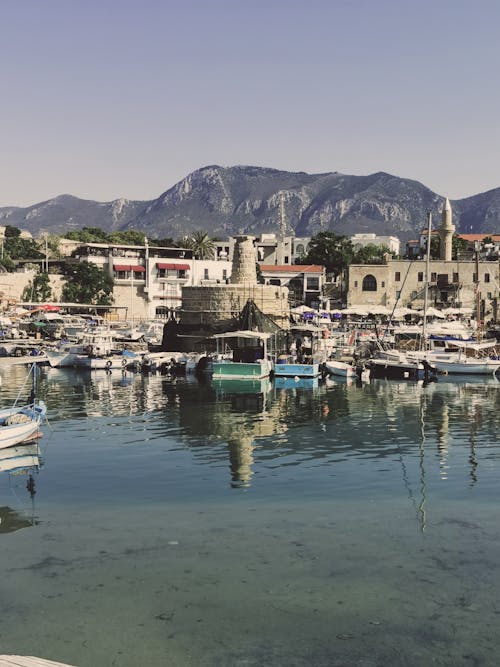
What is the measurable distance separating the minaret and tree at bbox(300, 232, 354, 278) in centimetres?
1465

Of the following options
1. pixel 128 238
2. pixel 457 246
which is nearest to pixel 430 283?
pixel 457 246

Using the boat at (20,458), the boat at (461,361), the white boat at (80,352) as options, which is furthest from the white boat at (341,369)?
the boat at (20,458)

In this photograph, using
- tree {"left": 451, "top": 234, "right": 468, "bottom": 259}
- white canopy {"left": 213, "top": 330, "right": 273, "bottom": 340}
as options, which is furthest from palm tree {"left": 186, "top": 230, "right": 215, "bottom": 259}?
white canopy {"left": 213, "top": 330, "right": 273, "bottom": 340}

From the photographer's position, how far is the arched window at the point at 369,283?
95000 millimetres

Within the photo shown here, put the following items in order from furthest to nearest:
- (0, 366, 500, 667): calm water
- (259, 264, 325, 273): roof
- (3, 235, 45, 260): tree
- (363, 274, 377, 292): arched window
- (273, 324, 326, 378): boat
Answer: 1. (3, 235, 45, 260): tree
2. (259, 264, 325, 273): roof
3. (363, 274, 377, 292): arched window
4. (273, 324, 326, 378): boat
5. (0, 366, 500, 667): calm water

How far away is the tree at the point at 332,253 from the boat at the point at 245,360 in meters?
57.2

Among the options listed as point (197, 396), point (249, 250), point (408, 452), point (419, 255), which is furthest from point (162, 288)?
point (408, 452)

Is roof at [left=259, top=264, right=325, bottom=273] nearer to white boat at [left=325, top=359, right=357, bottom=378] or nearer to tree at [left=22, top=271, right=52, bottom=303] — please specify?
tree at [left=22, top=271, right=52, bottom=303]

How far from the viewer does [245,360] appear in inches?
1913

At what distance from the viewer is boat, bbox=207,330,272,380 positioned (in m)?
45.2

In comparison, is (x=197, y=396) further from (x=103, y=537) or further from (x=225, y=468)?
(x=103, y=537)

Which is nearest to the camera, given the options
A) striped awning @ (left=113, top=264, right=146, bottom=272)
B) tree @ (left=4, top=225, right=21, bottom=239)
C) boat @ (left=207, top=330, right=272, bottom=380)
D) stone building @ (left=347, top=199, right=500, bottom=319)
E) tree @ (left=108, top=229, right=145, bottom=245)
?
boat @ (left=207, top=330, right=272, bottom=380)

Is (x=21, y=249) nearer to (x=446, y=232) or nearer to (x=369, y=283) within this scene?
(x=369, y=283)

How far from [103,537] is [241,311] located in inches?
1670
